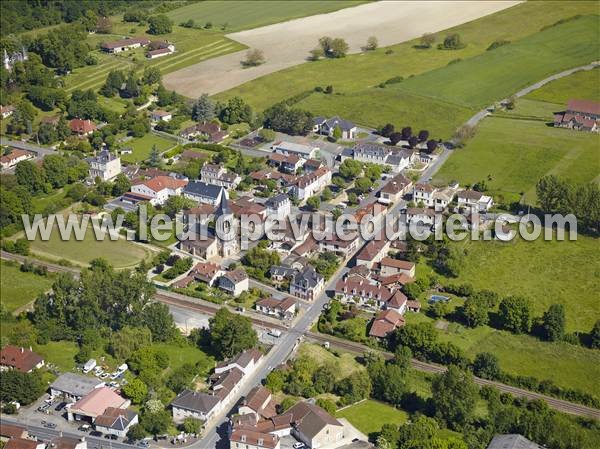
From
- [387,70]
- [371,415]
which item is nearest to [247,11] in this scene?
[387,70]

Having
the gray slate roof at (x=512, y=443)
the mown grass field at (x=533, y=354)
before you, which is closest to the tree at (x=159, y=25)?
the mown grass field at (x=533, y=354)

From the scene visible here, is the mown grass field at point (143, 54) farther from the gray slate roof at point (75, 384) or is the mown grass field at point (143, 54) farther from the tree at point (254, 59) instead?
the gray slate roof at point (75, 384)

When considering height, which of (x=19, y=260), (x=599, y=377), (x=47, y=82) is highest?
(x=47, y=82)

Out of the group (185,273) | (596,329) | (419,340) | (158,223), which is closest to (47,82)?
(158,223)

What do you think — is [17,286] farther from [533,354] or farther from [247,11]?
[247,11]

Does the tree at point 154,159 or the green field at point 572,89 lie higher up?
the tree at point 154,159

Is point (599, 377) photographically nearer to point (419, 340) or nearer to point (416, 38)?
point (419, 340)
